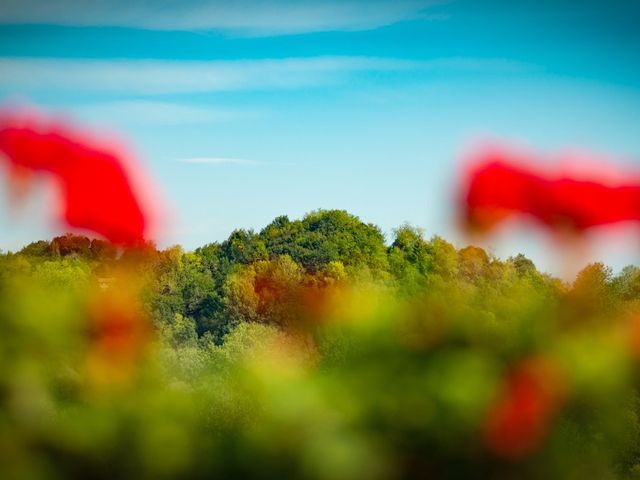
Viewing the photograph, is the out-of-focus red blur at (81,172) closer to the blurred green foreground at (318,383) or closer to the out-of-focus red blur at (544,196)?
the blurred green foreground at (318,383)

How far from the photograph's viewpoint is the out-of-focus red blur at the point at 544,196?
1.75 meters

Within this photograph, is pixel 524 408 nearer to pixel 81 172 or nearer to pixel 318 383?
pixel 318 383

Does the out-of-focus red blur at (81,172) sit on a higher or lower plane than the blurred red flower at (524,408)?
higher

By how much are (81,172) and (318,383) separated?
2.58 feet

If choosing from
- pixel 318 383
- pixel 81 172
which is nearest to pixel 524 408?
pixel 318 383

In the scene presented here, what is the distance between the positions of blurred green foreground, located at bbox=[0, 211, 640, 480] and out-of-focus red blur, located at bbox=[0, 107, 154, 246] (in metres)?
0.08

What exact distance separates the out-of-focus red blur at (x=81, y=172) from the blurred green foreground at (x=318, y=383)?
79mm

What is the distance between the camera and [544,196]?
178 cm

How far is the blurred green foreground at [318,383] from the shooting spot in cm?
154

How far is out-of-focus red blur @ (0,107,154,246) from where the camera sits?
1688mm

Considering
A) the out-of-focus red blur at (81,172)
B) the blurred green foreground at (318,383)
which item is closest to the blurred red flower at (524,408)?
the blurred green foreground at (318,383)

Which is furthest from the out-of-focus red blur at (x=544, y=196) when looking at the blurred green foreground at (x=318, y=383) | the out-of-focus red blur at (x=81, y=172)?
the out-of-focus red blur at (x=81, y=172)

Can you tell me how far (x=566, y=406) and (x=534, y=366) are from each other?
150 millimetres

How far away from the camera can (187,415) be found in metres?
1.59
